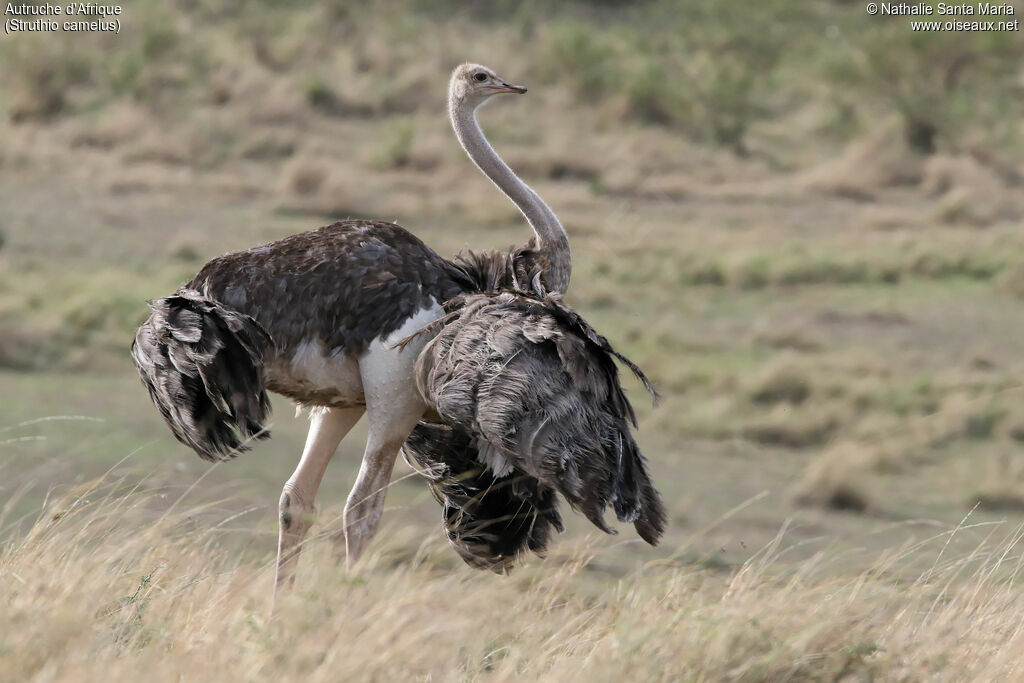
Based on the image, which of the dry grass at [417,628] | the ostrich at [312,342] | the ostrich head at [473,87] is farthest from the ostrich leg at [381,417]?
the ostrich head at [473,87]

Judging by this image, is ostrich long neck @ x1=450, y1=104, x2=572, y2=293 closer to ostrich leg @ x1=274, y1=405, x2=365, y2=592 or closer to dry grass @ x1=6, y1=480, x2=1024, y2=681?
ostrich leg @ x1=274, y1=405, x2=365, y2=592

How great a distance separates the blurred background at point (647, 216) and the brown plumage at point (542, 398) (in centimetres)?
31

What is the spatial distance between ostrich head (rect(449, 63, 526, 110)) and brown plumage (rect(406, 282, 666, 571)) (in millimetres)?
1130

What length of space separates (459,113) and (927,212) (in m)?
12.6

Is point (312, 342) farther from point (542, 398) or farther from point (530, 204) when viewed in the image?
point (530, 204)

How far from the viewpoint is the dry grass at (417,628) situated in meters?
3.76

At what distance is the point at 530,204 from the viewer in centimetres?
565

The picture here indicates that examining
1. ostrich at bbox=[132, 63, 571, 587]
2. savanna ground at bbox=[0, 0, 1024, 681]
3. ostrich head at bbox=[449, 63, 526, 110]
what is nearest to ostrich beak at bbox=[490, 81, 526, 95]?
ostrich head at bbox=[449, 63, 526, 110]

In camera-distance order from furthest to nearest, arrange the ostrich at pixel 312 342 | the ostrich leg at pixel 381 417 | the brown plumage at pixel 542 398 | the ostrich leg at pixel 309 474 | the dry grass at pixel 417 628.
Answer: the ostrich leg at pixel 309 474 → the ostrich leg at pixel 381 417 → the ostrich at pixel 312 342 → the brown plumage at pixel 542 398 → the dry grass at pixel 417 628

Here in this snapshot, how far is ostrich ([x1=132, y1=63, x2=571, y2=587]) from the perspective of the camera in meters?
4.73

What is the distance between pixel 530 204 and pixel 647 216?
11417 mm

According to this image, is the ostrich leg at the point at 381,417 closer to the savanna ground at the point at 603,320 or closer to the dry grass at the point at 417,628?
the savanna ground at the point at 603,320

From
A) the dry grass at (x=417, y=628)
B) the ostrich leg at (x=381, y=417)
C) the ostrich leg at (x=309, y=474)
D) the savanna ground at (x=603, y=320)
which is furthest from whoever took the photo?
the ostrich leg at (x=309, y=474)

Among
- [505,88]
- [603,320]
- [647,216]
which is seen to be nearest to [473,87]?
[505,88]
